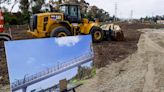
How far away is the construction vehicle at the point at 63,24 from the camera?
1838cm

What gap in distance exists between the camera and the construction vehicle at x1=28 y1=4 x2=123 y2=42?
18.4 m

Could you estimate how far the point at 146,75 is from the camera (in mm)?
11117

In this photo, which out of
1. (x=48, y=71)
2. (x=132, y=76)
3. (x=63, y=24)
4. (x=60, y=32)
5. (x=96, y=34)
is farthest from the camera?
(x=96, y=34)

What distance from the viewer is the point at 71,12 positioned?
19.6 metres

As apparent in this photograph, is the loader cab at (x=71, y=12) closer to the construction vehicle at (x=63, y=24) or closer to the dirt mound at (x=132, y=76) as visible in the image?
the construction vehicle at (x=63, y=24)

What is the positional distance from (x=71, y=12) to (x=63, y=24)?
1133mm

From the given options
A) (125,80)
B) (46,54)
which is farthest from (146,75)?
(46,54)

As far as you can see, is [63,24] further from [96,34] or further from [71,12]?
[96,34]

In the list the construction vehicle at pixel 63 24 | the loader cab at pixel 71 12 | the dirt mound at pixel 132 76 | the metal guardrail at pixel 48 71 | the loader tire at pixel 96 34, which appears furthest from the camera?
the loader tire at pixel 96 34

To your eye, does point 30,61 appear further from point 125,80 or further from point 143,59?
point 143,59

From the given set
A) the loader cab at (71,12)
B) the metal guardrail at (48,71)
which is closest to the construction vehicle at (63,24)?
the loader cab at (71,12)

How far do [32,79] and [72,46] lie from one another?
122 centimetres

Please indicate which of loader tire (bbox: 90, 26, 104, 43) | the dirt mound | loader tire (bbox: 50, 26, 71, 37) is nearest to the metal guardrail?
the dirt mound

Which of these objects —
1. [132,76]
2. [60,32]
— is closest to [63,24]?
[60,32]
